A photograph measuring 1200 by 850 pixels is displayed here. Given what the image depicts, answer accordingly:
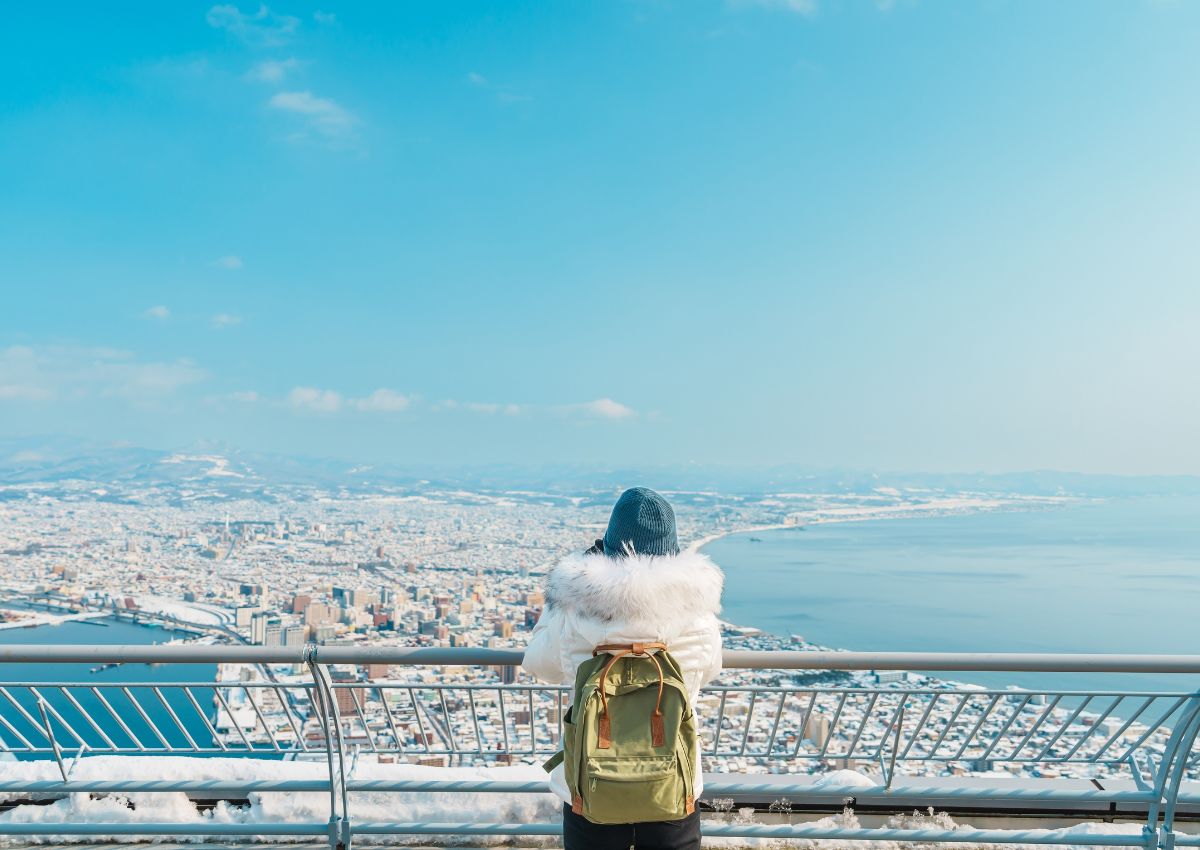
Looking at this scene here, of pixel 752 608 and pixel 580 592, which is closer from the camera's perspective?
pixel 580 592

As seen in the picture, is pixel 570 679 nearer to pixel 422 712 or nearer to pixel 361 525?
pixel 422 712

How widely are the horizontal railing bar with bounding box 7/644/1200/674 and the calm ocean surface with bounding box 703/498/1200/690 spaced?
5264mm

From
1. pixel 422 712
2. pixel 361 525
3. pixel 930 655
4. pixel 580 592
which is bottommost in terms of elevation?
pixel 361 525

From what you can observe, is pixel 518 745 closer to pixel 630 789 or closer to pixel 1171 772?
pixel 630 789

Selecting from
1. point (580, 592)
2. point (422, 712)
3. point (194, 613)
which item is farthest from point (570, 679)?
point (194, 613)

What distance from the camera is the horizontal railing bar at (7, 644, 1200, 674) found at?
2676 millimetres

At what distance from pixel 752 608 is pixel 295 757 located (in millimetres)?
19784

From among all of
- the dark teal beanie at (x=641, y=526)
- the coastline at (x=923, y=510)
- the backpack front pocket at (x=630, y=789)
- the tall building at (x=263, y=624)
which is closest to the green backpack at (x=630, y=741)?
the backpack front pocket at (x=630, y=789)

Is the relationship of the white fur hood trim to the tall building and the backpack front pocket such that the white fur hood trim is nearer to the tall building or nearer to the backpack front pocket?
the backpack front pocket

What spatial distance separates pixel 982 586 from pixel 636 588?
105 ft

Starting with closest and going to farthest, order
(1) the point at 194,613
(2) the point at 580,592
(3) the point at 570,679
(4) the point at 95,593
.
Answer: (2) the point at 580,592 → (3) the point at 570,679 → (1) the point at 194,613 → (4) the point at 95,593

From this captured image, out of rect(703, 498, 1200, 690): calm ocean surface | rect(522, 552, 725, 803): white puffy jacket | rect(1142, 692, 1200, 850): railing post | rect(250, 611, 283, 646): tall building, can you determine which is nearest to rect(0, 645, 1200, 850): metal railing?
rect(1142, 692, 1200, 850): railing post

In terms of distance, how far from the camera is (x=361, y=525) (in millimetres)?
44750

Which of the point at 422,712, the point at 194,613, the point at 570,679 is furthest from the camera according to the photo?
the point at 194,613
